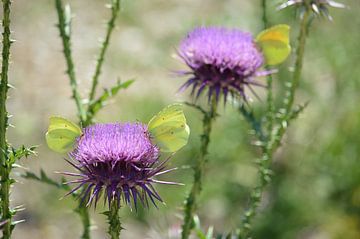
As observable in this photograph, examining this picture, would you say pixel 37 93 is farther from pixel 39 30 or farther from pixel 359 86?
pixel 359 86

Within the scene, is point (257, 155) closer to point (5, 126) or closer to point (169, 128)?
point (169, 128)

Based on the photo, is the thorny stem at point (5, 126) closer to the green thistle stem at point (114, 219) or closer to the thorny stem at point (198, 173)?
the green thistle stem at point (114, 219)

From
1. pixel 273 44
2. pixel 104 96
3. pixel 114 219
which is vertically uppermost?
pixel 273 44

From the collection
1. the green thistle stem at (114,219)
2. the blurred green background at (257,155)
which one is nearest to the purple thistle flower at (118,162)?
the green thistle stem at (114,219)

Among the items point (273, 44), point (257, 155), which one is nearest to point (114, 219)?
point (273, 44)

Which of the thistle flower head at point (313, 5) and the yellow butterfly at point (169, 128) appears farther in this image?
the thistle flower head at point (313, 5)

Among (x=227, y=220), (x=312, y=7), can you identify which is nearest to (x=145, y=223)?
(x=227, y=220)

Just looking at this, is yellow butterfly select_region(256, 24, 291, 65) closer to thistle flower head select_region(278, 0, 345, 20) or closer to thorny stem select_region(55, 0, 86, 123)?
thistle flower head select_region(278, 0, 345, 20)
